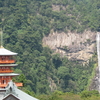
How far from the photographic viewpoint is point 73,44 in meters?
132

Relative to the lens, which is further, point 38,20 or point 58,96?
point 38,20

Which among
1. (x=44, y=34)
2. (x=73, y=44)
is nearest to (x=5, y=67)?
(x=44, y=34)

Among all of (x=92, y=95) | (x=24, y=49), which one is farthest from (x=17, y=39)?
(x=92, y=95)

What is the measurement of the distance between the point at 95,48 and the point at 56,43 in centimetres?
759

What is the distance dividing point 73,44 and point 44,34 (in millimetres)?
5983

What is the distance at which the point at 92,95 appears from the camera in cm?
9131

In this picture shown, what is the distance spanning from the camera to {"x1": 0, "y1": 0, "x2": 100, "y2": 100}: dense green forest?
11656 centimetres

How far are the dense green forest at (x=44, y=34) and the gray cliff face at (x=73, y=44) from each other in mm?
1056

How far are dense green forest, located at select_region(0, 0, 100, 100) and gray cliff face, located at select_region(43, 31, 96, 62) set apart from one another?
106 cm

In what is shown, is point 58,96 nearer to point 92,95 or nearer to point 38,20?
point 92,95

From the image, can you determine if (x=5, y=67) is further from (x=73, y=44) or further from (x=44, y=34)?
(x=73, y=44)

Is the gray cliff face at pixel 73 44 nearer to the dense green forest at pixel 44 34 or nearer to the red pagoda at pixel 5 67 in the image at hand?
the dense green forest at pixel 44 34

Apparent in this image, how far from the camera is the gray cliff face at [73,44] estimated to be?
131113 millimetres

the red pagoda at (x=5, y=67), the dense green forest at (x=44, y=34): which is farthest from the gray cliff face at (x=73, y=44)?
the red pagoda at (x=5, y=67)
